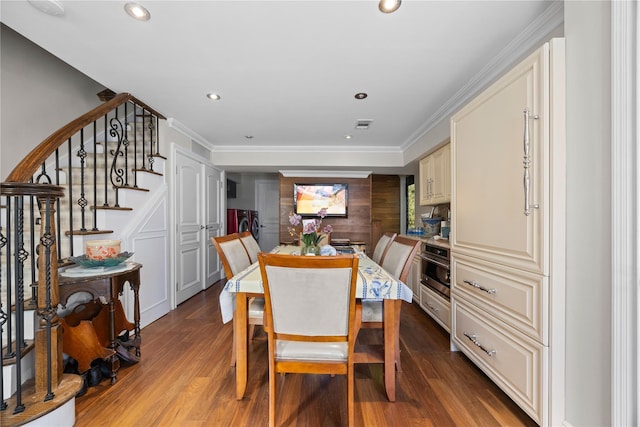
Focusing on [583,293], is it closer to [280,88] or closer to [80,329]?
[280,88]

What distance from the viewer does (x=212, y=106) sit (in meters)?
2.83

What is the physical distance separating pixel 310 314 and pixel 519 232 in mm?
1164

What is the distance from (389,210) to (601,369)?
5440 mm

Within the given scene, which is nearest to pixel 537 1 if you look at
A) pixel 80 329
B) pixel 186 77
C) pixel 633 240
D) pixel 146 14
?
pixel 633 240

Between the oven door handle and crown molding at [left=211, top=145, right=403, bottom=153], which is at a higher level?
crown molding at [left=211, top=145, right=403, bottom=153]

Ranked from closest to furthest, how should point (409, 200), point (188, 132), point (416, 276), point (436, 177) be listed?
point (416, 276) → point (436, 177) → point (188, 132) → point (409, 200)

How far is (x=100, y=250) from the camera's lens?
1807 mm

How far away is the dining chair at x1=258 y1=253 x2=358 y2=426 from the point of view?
4.04 ft

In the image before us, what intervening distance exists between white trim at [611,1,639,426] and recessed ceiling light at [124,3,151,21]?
7.08ft

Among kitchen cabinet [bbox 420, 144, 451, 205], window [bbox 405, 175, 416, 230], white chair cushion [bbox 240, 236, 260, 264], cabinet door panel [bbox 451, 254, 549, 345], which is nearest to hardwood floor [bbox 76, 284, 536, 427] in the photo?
cabinet door panel [bbox 451, 254, 549, 345]

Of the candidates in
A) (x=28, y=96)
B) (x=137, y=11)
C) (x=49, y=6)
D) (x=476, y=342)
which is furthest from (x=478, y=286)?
(x=28, y=96)

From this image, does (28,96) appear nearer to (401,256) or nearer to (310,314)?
(310,314)

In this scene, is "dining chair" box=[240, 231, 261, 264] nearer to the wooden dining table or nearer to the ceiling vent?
the wooden dining table

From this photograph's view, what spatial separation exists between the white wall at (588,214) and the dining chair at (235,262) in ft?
→ 5.23
